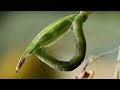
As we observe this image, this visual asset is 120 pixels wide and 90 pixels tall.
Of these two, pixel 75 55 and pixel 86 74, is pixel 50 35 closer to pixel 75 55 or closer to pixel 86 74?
pixel 75 55

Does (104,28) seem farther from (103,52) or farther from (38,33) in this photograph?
(38,33)

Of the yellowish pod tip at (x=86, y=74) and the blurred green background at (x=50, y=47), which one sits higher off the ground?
the blurred green background at (x=50, y=47)

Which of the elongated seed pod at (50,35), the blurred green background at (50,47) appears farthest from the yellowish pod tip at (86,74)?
the elongated seed pod at (50,35)

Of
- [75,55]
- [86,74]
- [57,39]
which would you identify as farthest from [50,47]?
[86,74]

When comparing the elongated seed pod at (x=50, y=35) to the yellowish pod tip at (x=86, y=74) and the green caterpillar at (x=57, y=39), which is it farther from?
the yellowish pod tip at (x=86, y=74)

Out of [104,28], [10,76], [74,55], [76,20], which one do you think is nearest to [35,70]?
[10,76]

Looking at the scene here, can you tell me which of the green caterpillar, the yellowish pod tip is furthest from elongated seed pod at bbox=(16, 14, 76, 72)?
the yellowish pod tip
